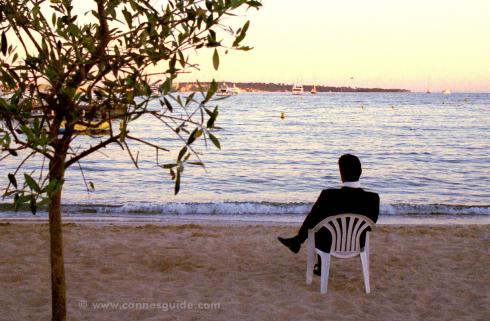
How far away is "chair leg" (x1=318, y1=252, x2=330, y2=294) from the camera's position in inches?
216

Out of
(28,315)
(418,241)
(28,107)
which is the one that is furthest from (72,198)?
(28,107)

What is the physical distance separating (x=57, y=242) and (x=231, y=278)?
2.74 meters

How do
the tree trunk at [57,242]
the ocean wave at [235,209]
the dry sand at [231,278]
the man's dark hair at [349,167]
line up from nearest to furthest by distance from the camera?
the tree trunk at [57,242] < the dry sand at [231,278] < the man's dark hair at [349,167] < the ocean wave at [235,209]

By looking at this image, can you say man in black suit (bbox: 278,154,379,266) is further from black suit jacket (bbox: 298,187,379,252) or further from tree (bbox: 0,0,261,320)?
tree (bbox: 0,0,261,320)

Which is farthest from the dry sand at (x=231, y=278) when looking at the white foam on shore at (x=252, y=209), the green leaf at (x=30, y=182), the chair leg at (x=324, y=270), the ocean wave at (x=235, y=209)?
the white foam on shore at (x=252, y=209)

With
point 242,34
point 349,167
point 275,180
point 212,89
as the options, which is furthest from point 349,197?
point 275,180

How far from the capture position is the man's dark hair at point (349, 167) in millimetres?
5293

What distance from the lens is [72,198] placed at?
559 inches

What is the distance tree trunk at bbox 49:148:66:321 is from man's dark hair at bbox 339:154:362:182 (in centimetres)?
252

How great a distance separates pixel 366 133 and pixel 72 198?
28615mm

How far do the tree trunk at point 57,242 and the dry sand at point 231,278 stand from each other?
0.95 meters

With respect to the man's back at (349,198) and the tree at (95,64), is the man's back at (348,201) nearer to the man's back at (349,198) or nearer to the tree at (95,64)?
the man's back at (349,198)

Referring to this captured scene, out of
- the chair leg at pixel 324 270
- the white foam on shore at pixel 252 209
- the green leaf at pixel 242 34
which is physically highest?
the green leaf at pixel 242 34

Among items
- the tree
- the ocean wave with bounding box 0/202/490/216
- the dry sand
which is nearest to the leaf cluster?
the tree
